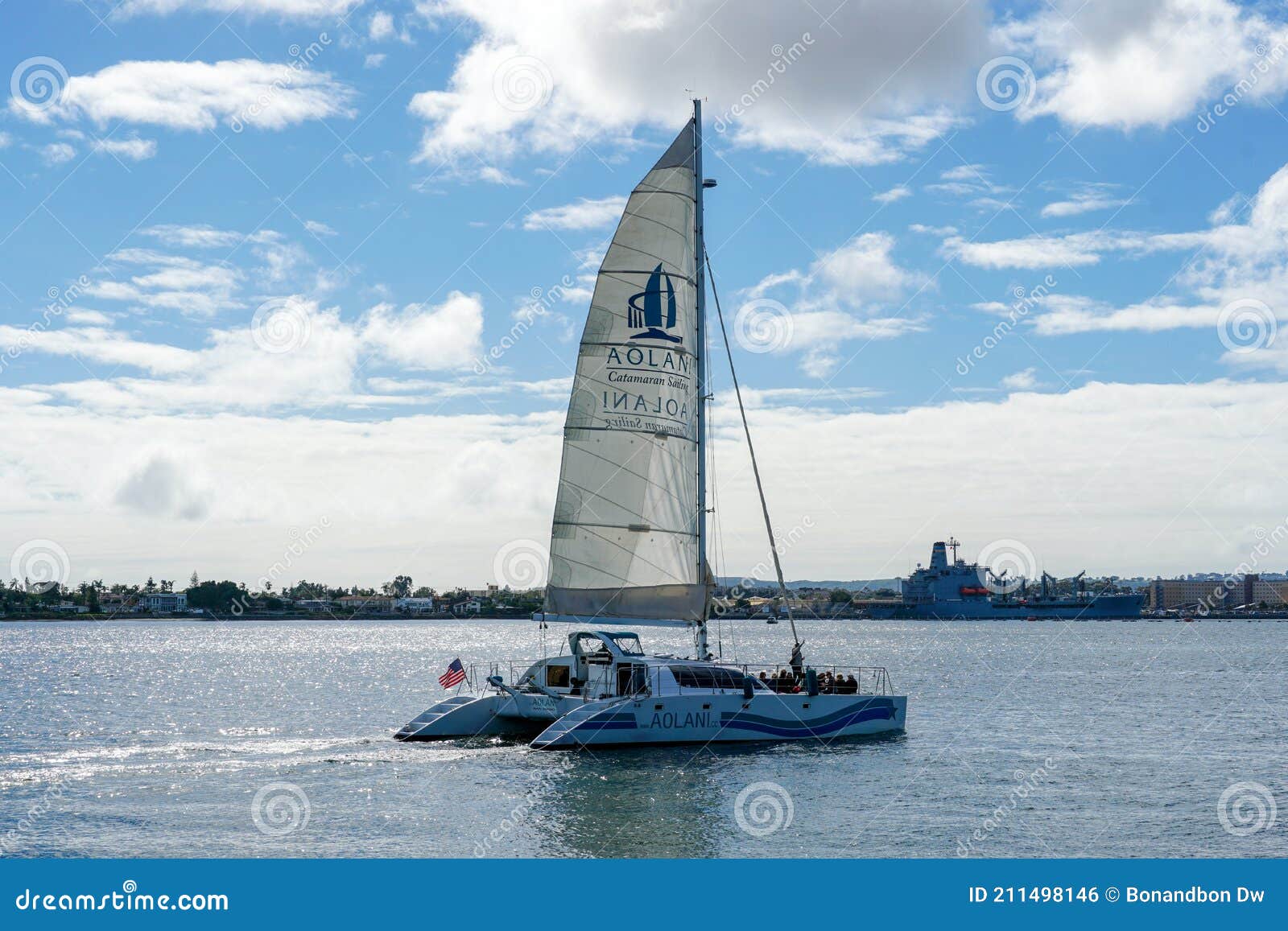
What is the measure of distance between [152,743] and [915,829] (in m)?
23.0

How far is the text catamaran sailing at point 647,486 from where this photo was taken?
35.4m

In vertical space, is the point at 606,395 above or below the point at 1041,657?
above

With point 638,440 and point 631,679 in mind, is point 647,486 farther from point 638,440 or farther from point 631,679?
point 631,679

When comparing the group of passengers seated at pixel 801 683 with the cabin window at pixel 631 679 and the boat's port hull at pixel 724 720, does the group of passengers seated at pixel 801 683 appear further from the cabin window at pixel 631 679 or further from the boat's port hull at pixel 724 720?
the cabin window at pixel 631 679

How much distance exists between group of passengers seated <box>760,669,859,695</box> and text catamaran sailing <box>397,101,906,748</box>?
86mm

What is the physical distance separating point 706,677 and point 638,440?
22.8ft

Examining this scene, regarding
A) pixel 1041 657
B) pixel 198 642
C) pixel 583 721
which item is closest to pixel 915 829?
pixel 583 721

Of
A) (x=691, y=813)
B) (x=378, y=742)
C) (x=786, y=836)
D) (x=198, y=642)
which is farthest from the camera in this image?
(x=198, y=642)

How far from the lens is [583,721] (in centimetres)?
3231

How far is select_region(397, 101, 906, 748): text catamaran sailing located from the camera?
1395 inches

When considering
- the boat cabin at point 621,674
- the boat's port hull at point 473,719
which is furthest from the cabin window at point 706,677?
the boat's port hull at point 473,719

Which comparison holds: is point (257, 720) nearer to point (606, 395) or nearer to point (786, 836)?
point (606, 395)

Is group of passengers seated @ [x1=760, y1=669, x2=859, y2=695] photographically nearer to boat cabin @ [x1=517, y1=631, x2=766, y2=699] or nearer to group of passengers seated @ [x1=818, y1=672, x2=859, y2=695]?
group of passengers seated @ [x1=818, y1=672, x2=859, y2=695]

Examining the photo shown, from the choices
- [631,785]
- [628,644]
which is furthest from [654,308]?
[631,785]
